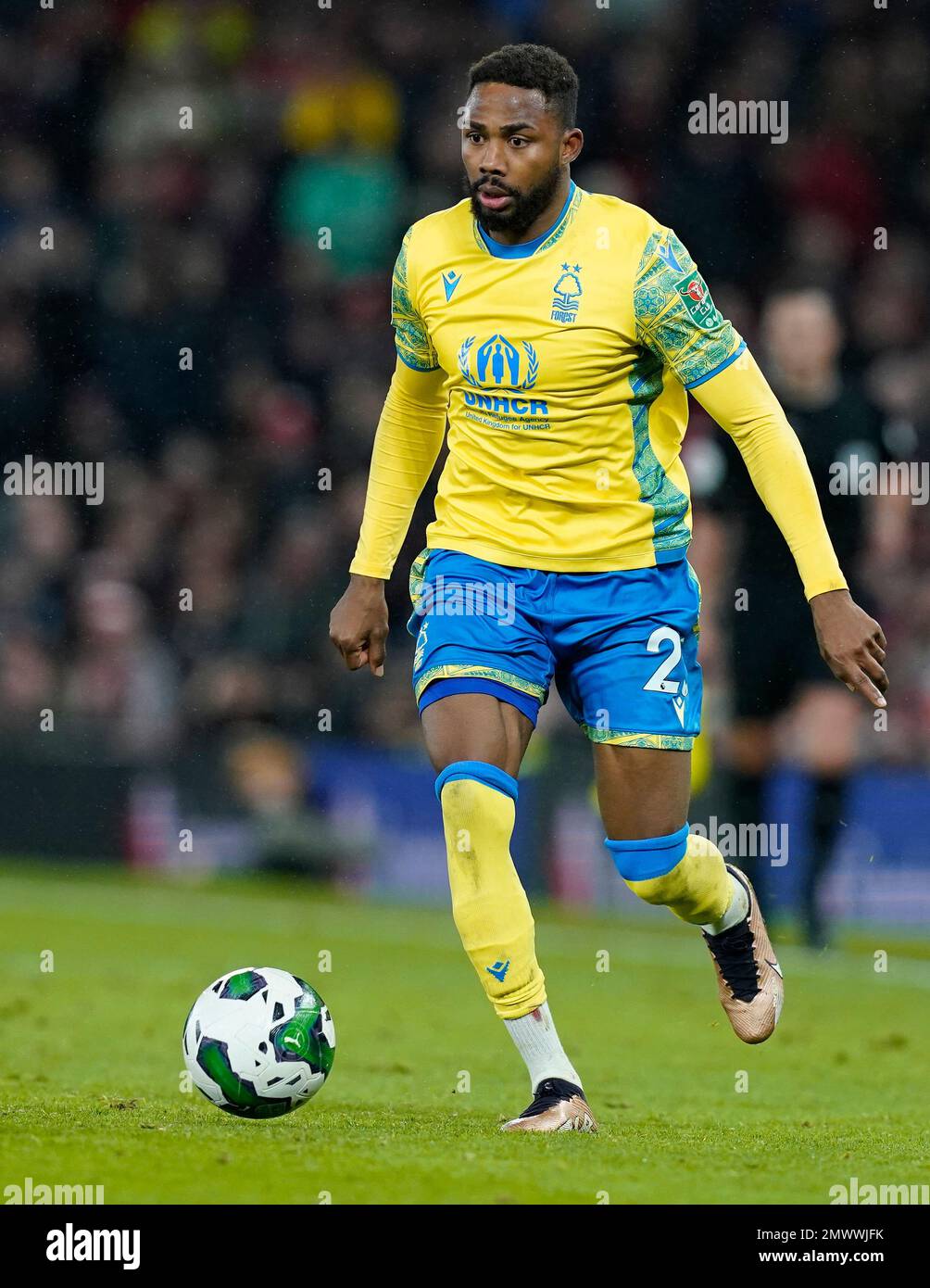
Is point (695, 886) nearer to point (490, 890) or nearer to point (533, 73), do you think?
point (490, 890)

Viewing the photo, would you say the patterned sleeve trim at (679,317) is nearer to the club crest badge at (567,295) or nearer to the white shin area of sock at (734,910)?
the club crest badge at (567,295)

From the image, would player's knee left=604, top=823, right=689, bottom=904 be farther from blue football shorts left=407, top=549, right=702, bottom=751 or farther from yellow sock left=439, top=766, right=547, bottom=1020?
yellow sock left=439, top=766, right=547, bottom=1020

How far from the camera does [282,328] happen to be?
14.5 meters

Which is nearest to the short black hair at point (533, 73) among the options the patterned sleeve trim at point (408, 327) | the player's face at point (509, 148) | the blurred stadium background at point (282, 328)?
the player's face at point (509, 148)

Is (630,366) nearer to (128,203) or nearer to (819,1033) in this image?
(819,1033)

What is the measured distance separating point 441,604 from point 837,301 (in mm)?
8552

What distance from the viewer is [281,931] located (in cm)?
1055

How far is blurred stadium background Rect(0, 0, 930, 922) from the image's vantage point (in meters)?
11.8

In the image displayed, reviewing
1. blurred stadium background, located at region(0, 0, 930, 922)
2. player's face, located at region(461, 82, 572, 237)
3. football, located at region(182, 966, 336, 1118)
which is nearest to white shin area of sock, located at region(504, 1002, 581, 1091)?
football, located at region(182, 966, 336, 1118)

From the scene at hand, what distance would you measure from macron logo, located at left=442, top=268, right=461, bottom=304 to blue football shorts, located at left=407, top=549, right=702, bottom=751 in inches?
25.1

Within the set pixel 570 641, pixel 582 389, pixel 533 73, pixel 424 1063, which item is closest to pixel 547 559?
pixel 570 641

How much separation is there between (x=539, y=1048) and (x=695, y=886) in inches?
30.3

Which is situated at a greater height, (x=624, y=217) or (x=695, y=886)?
(x=624, y=217)
